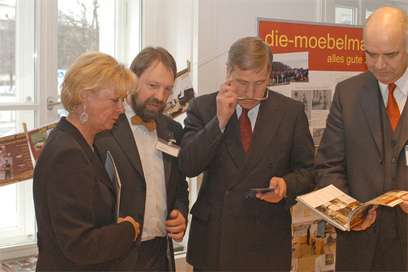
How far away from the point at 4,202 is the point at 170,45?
1.41m

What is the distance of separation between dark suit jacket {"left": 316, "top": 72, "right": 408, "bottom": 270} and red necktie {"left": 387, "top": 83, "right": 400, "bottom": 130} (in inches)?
0.9

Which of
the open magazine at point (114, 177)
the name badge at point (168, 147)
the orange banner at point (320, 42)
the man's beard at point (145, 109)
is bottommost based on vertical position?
the open magazine at point (114, 177)

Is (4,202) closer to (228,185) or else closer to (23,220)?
(23,220)

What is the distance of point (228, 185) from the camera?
2.04 m

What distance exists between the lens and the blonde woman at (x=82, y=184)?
149cm

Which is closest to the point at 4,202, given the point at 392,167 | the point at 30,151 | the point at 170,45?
the point at 30,151

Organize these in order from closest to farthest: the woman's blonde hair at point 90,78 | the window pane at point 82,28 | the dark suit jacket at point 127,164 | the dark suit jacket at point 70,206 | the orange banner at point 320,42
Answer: the dark suit jacket at point 70,206 → the woman's blonde hair at point 90,78 → the dark suit jacket at point 127,164 → the orange banner at point 320,42 → the window pane at point 82,28

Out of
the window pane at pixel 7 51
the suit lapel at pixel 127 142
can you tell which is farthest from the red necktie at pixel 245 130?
the window pane at pixel 7 51

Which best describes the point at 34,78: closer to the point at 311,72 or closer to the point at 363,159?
the point at 311,72

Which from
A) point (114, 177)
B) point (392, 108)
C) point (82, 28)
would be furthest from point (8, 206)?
point (392, 108)

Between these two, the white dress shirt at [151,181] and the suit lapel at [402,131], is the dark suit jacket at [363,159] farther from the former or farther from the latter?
the white dress shirt at [151,181]

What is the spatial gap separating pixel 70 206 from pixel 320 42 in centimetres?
214

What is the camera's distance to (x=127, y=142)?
1925mm

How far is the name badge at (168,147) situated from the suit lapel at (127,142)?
0.11 m
